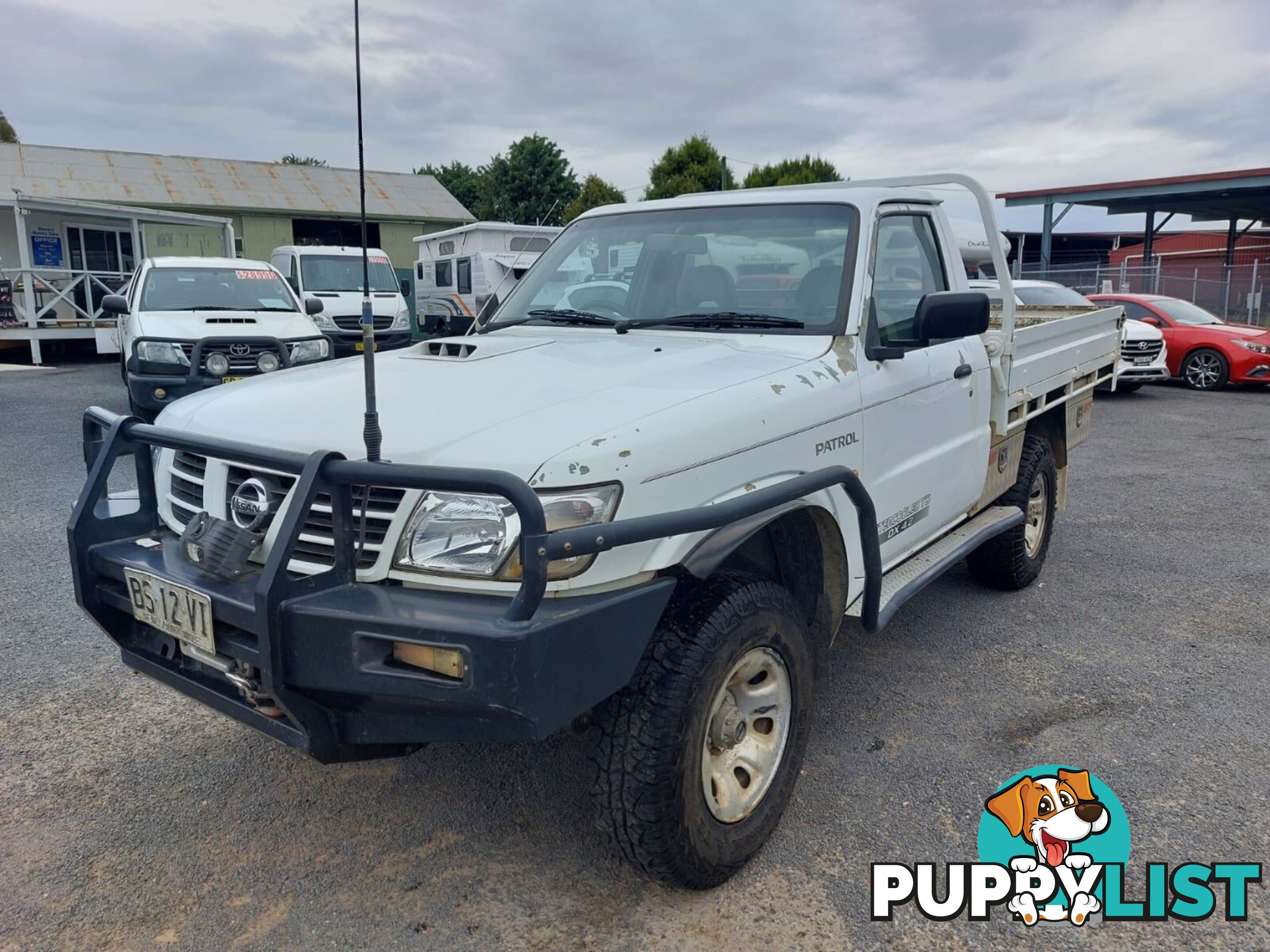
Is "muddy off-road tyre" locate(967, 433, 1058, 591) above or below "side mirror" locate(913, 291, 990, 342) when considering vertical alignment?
below

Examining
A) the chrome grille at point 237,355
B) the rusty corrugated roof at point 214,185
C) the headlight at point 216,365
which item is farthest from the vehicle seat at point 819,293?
the rusty corrugated roof at point 214,185

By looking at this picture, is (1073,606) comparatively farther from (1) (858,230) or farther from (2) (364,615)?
(2) (364,615)

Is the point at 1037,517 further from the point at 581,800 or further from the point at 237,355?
the point at 237,355

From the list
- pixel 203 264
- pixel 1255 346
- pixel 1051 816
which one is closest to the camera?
pixel 1051 816

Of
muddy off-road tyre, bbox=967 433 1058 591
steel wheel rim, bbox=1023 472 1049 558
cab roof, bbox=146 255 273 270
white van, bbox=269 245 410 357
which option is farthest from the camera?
white van, bbox=269 245 410 357

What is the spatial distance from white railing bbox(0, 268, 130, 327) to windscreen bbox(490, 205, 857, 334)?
14.4m

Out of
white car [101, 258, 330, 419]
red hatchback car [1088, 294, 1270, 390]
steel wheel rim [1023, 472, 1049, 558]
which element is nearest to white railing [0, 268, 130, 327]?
white car [101, 258, 330, 419]

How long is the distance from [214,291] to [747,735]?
970 cm

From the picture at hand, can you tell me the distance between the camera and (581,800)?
3.05m

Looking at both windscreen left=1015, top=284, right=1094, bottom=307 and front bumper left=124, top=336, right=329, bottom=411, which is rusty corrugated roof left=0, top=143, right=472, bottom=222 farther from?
windscreen left=1015, top=284, right=1094, bottom=307

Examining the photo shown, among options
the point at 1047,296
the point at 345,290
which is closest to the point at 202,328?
the point at 345,290

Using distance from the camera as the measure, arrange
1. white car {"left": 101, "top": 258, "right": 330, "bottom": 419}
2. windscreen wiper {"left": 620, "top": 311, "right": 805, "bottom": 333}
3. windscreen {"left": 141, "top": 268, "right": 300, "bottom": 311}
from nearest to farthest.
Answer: windscreen wiper {"left": 620, "top": 311, "right": 805, "bottom": 333}, white car {"left": 101, "top": 258, "right": 330, "bottom": 419}, windscreen {"left": 141, "top": 268, "right": 300, "bottom": 311}

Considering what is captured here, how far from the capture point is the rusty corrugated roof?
26.0m

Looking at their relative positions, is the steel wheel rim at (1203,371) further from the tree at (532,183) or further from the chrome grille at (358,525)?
the tree at (532,183)
